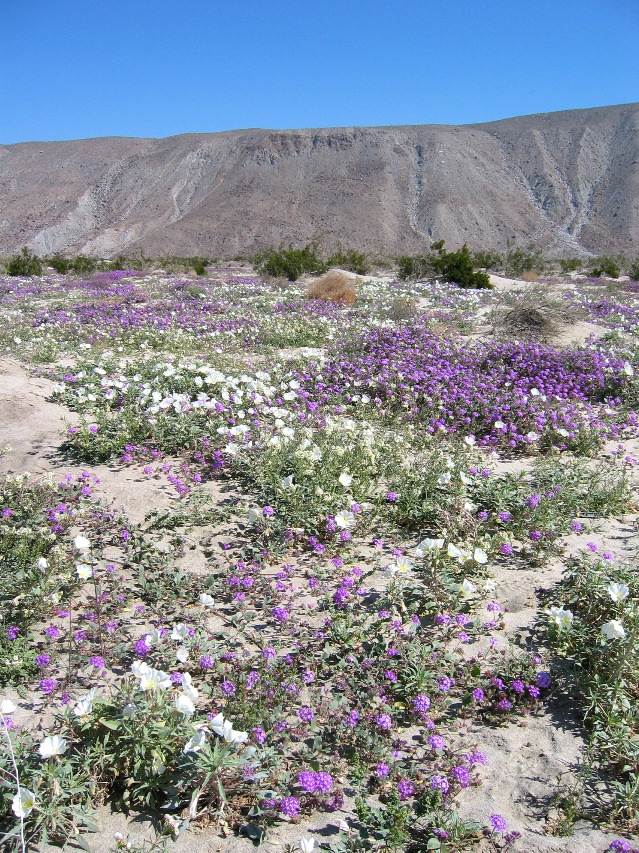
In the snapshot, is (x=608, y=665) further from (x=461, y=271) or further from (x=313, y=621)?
(x=461, y=271)

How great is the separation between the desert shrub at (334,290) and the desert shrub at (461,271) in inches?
209

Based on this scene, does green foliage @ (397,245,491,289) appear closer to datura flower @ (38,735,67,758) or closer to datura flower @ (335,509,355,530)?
datura flower @ (335,509,355,530)

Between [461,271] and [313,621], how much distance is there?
709 inches

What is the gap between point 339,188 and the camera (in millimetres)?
63500

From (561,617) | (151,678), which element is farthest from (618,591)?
(151,678)

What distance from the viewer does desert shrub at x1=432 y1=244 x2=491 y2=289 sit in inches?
746

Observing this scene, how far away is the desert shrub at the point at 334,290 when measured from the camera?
14125 mm

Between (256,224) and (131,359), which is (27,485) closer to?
(131,359)

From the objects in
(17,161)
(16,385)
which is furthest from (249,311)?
(17,161)

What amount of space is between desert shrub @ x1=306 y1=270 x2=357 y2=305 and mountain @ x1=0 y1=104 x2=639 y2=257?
3924 cm

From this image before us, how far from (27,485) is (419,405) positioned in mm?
3914

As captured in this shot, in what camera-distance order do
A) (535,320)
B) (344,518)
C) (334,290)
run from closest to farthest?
(344,518), (535,320), (334,290)

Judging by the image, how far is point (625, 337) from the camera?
10.2m

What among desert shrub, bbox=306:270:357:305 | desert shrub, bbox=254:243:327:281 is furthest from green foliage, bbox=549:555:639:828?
desert shrub, bbox=254:243:327:281
